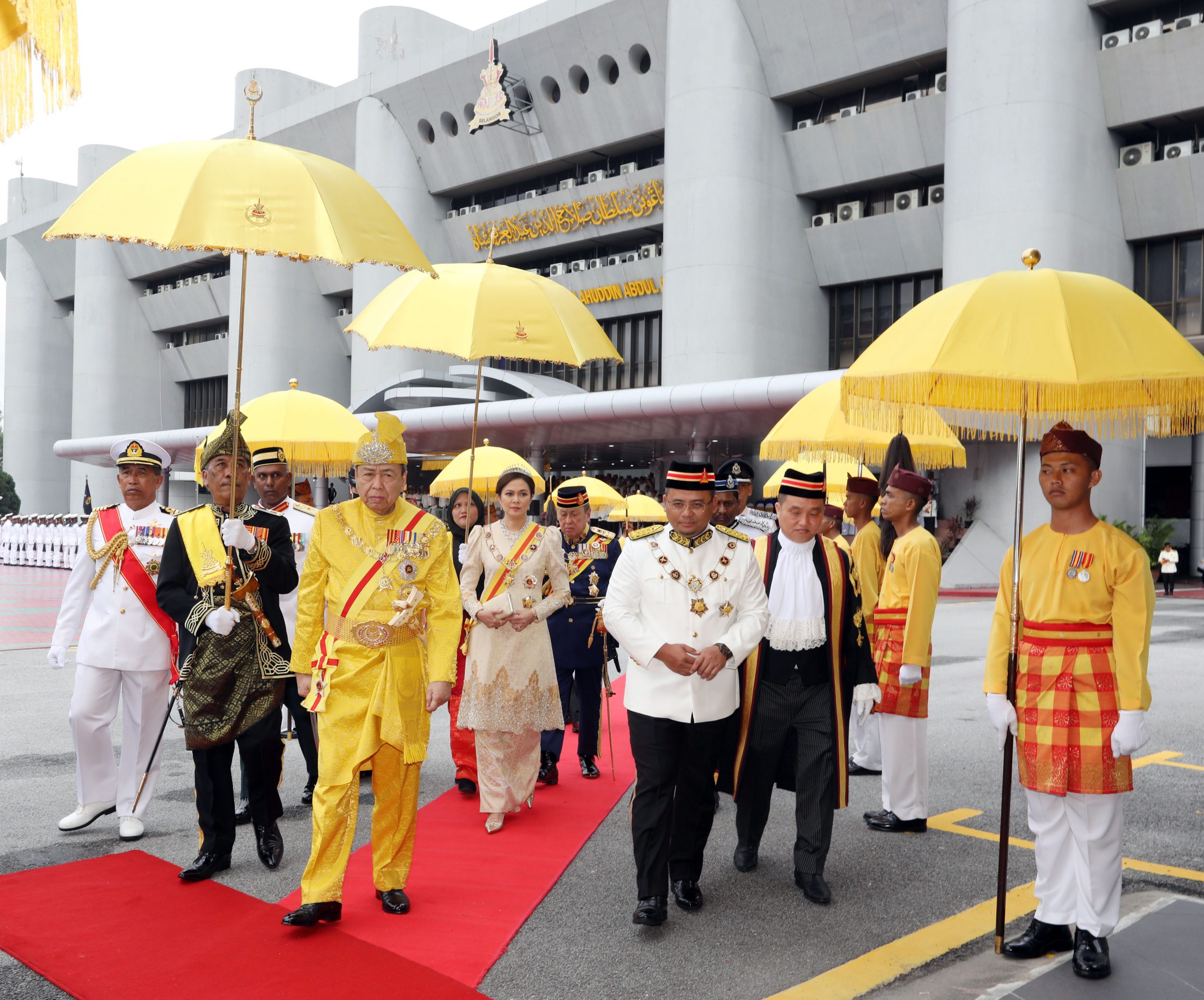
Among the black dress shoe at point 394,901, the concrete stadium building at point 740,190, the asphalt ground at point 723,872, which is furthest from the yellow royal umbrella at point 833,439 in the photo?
the concrete stadium building at point 740,190

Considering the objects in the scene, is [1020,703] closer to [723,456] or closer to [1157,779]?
[1157,779]

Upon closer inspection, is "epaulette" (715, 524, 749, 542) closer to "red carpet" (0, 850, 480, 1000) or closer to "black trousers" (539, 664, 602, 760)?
"red carpet" (0, 850, 480, 1000)

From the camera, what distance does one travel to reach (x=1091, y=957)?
3779 mm

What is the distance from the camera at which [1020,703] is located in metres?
4.10

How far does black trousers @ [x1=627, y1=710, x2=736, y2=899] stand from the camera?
14.1 ft

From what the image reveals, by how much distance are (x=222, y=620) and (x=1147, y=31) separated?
26.0 m

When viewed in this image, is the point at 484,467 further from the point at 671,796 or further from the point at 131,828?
the point at 671,796

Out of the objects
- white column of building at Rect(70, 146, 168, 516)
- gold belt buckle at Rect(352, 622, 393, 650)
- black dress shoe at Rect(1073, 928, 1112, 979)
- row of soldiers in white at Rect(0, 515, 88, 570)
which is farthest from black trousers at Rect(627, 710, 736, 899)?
white column of building at Rect(70, 146, 168, 516)

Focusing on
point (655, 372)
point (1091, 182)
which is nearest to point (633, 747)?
point (1091, 182)

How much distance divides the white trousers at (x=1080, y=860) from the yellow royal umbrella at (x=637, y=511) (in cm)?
1295

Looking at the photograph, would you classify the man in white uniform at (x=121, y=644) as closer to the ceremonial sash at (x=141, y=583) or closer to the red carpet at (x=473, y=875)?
the ceremonial sash at (x=141, y=583)

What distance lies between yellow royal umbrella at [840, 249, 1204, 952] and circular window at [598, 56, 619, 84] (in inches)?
1196

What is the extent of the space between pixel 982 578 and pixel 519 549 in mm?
20920

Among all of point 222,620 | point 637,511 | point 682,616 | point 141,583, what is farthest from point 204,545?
point 637,511
